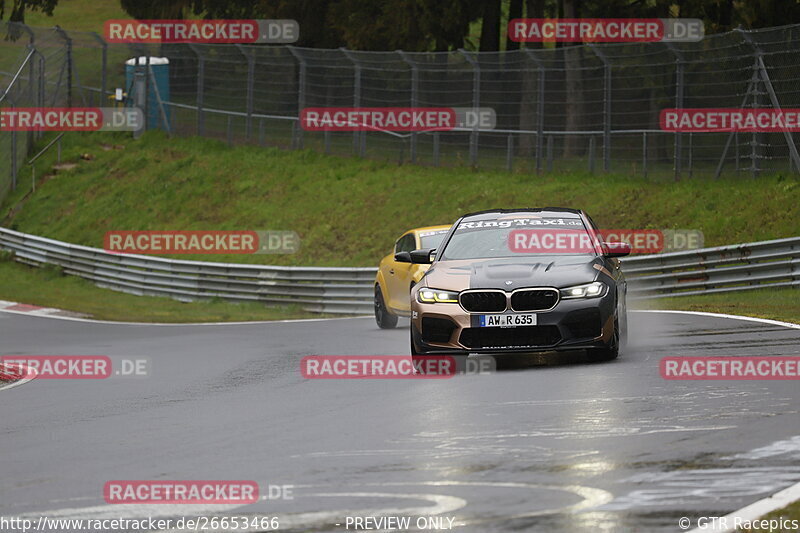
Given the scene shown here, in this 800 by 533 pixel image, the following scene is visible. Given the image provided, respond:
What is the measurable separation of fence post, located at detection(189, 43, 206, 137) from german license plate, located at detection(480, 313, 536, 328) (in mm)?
31134

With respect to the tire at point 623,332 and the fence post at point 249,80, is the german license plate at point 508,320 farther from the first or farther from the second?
the fence post at point 249,80

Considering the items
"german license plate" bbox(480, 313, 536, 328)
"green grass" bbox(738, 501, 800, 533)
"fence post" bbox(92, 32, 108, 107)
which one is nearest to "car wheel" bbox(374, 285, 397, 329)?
"german license plate" bbox(480, 313, 536, 328)

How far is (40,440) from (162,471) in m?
2.05

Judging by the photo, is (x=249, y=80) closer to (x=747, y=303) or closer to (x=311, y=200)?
(x=311, y=200)

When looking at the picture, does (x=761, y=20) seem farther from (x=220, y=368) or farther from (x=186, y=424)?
(x=186, y=424)

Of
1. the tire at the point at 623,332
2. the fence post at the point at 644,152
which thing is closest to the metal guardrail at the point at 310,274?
the fence post at the point at 644,152

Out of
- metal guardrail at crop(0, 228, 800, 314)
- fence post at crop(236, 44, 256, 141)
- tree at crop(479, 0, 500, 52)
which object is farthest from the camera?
tree at crop(479, 0, 500, 52)

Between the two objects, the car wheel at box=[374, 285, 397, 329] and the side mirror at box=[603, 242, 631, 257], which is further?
the car wheel at box=[374, 285, 397, 329]

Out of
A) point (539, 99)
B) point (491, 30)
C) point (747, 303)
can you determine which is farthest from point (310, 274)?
point (491, 30)

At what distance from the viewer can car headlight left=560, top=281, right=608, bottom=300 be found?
40.2ft

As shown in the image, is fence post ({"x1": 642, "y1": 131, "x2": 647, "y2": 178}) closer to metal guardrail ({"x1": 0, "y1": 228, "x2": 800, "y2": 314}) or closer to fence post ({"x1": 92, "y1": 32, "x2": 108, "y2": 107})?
metal guardrail ({"x1": 0, "y1": 228, "x2": 800, "y2": 314})

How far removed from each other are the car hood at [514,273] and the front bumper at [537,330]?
0.71 ft

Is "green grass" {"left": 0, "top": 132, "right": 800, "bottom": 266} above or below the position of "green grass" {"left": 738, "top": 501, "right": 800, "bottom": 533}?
above

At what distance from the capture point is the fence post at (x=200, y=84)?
138ft
